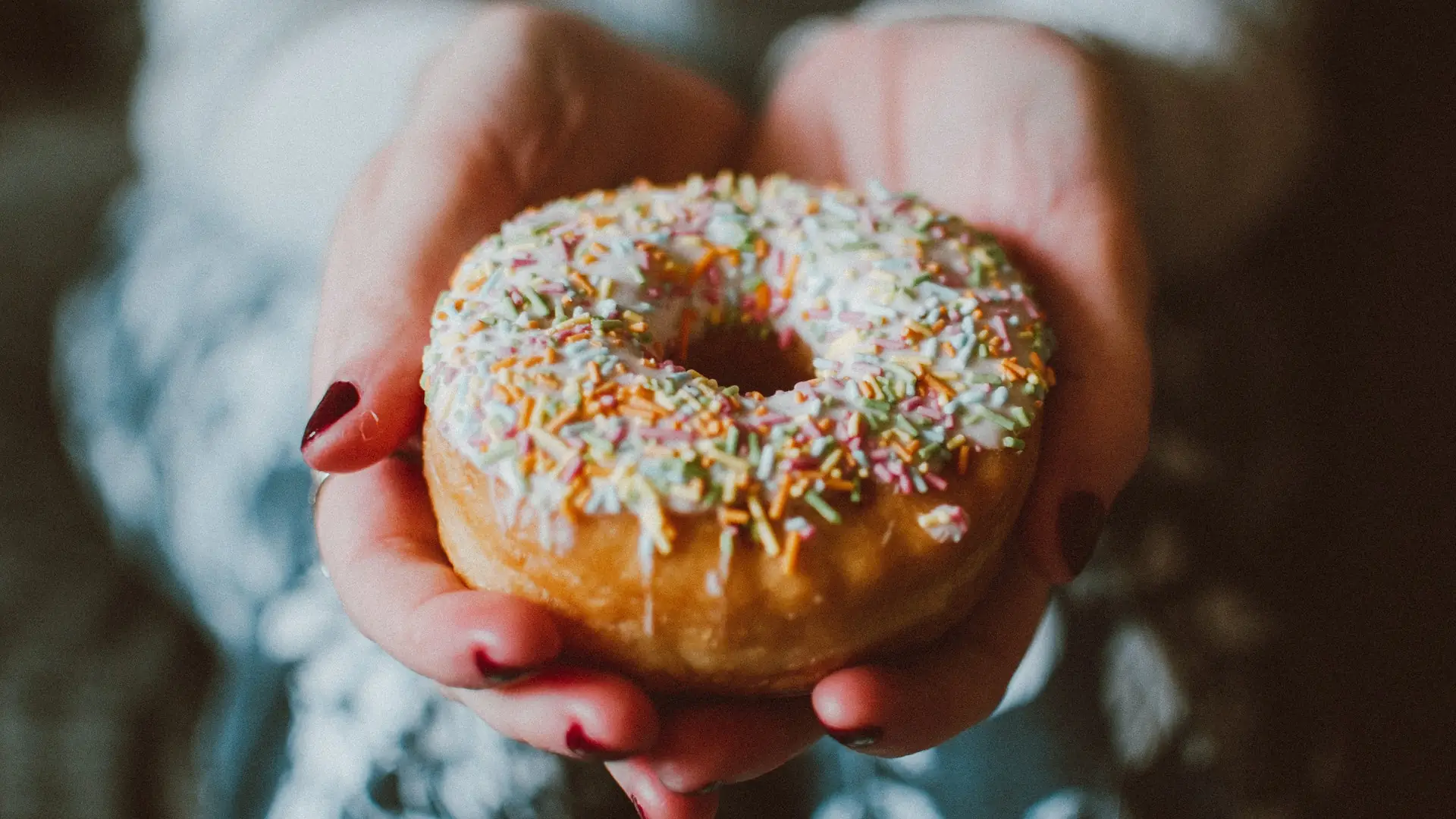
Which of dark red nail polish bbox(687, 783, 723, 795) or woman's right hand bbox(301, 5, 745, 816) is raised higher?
woman's right hand bbox(301, 5, 745, 816)

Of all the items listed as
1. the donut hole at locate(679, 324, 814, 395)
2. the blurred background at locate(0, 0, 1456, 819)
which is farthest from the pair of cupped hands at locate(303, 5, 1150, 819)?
the blurred background at locate(0, 0, 1456, 819)

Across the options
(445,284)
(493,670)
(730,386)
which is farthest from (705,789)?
(445,284)

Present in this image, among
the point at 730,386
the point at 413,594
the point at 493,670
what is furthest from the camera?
the point at 730,386

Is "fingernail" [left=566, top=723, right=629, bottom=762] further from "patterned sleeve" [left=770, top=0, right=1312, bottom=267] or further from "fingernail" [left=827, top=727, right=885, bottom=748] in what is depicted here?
"patterned sleeve" [left=770, top=0, right=1312, bottom=267]

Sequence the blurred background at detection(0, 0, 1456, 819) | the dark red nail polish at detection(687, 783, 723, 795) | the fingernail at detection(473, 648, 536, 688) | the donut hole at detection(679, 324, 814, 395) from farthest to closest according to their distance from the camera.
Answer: the blurred background at detection(0, 0, 1456, 819) → the donut hole at detection(679, 324, 814, 395) → the dark red nail polish at detection(687, 783, 723, 795) → the fingernail at detection(473, 648, 536, 688)

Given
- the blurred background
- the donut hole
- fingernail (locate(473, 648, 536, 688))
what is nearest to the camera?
fingernail (locate(473, 648, 536, 688))

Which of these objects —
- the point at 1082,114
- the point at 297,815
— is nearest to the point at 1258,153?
the point at 1082,114

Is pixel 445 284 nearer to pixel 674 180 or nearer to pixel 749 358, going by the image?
pixel 749 358
